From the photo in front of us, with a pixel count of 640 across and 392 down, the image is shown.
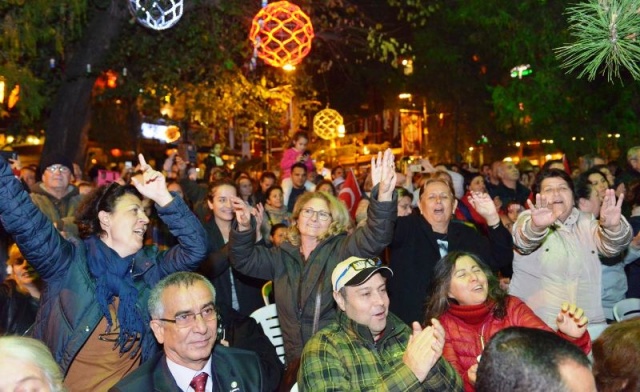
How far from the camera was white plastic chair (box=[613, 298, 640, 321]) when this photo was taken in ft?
18.8

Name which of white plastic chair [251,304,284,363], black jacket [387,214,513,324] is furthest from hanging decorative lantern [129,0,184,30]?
black jacket [387,214,513,324]

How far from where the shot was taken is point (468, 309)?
461 centimetres

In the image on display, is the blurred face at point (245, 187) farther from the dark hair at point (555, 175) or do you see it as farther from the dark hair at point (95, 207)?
the dark hair at point (95, 207)

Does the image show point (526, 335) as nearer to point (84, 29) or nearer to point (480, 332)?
point (480, 332)

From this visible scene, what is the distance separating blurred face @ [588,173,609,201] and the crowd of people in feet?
1.37

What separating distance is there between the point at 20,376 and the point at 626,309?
4.43m

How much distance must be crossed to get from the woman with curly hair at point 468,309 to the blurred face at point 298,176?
6.10 m

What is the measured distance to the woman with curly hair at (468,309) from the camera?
4543mm

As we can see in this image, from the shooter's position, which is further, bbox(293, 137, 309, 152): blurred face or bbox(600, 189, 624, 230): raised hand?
bbox(293, 137, 309, 152): blurred face

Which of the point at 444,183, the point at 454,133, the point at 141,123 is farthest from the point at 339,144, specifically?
the point at 444,183

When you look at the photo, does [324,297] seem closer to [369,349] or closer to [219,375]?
[369,349]

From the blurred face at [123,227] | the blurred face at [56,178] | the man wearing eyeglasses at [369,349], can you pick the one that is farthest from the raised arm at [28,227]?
the blurred face at [56,178]

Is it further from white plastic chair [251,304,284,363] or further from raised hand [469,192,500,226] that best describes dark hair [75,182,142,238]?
raised hand [469,192,500,226]

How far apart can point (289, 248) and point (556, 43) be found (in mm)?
7825
